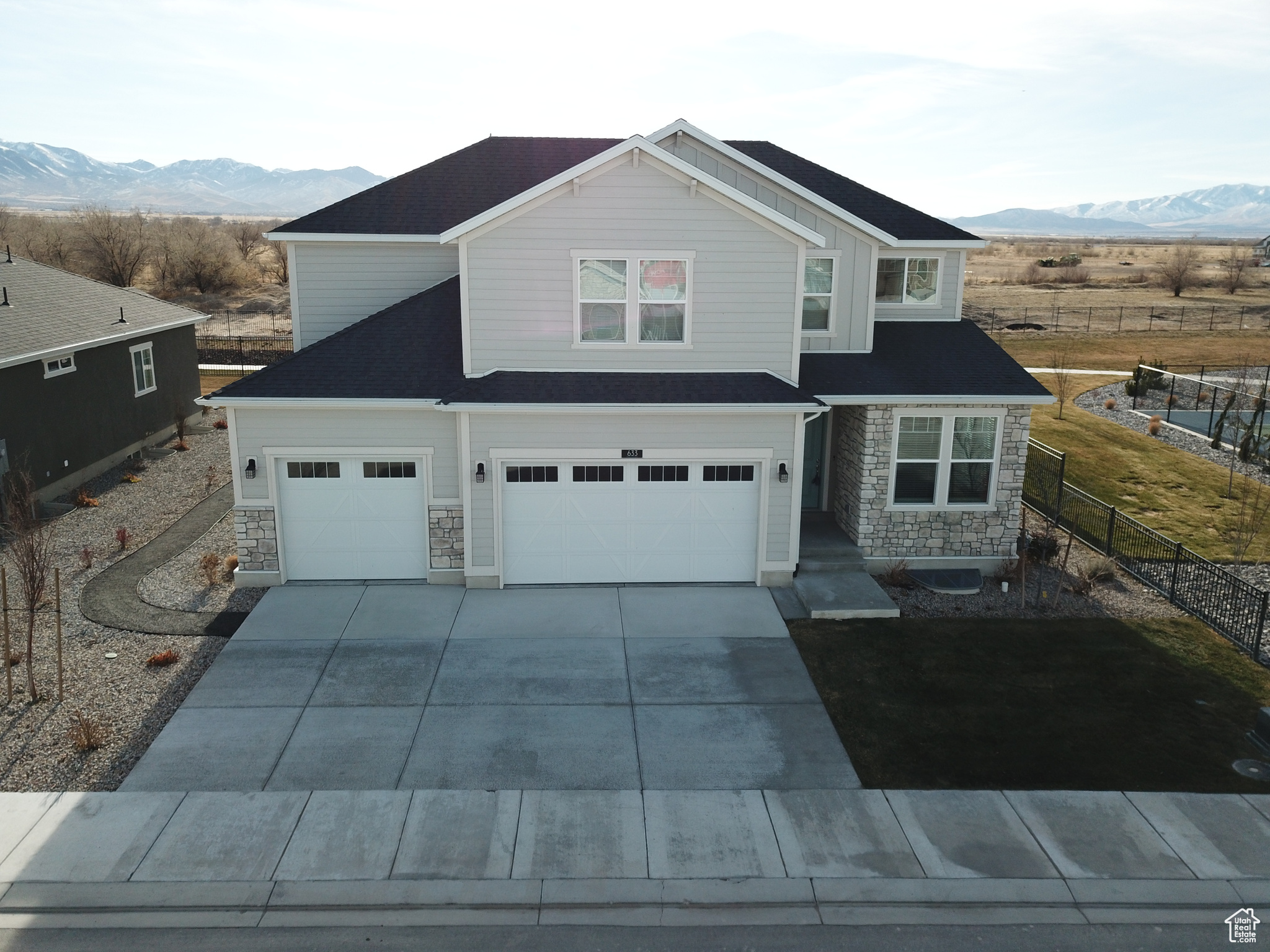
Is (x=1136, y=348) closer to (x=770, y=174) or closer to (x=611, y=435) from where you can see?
(x=770, y=174)

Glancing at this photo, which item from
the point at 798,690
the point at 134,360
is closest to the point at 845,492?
the point at 798,690

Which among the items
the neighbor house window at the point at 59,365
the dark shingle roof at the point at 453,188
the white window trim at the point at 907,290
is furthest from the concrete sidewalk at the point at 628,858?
the neighbor house window at the point at 59,365

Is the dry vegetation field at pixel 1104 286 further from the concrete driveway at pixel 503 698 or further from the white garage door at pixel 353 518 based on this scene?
the white garage door at pixel 353 518

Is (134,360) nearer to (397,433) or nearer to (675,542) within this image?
(397,433)

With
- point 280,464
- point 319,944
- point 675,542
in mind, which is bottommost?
point 319,944

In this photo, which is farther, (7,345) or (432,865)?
(7,345)

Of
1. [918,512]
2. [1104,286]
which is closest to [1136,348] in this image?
[1104,286]

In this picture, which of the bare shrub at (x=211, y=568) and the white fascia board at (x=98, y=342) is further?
the white fascia board at (x=98, y=342)
